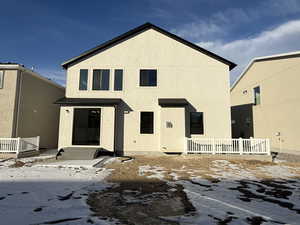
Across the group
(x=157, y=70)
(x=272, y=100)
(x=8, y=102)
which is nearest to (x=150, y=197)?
(x=157, y=70)

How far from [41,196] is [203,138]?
31.6ft

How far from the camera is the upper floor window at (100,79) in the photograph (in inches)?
465

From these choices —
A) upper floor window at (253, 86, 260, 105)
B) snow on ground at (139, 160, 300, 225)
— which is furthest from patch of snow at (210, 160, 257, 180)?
upper floor window at (253, 86, 260, 105)

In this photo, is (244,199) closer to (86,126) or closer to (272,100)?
(86,126)

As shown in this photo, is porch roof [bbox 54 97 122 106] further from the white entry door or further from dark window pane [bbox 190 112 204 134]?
dark window pane [bbox 190 112 204 134]

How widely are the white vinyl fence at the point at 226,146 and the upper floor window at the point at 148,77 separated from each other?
4.73 metres

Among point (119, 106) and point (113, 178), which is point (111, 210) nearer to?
point (113, 178)

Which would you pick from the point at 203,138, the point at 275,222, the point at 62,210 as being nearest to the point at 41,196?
the point at 62,210

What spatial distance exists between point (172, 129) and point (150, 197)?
676 cm

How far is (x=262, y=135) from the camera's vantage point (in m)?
14.9

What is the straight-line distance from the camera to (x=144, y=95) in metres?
11.7

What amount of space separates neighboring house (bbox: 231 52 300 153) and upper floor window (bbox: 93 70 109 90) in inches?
522

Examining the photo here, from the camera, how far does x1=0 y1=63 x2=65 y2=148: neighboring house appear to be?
1105 cm

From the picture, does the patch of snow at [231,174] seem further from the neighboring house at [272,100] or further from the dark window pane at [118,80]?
the dark window pane at [118,80]
